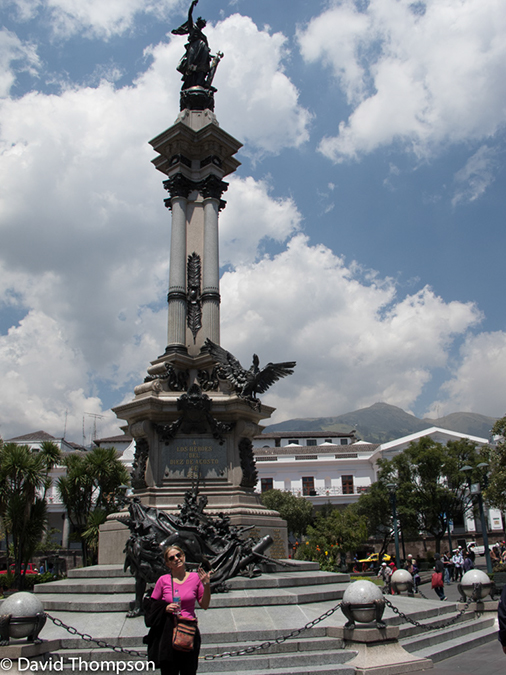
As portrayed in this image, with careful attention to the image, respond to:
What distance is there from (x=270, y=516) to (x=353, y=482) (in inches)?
1980

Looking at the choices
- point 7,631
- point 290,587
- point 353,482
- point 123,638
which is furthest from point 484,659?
point 353,482

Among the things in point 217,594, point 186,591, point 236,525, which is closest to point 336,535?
point 236,525

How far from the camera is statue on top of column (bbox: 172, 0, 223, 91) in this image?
19.7 meters

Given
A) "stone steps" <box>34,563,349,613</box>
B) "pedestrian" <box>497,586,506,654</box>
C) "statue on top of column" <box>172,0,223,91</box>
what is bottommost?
"stone steps" <box>34,563,349,613</box>

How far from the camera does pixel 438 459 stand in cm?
4169

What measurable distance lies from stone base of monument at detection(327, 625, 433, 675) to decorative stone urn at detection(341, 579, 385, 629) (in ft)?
0.37

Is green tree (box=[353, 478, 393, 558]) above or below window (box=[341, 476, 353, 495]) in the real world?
below

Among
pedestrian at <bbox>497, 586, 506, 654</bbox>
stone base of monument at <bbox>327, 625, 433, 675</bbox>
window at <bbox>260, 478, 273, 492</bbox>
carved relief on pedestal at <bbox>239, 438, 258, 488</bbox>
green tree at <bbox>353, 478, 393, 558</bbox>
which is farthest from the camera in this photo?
window at <bbox>260, 478, 273, 492</bbox>

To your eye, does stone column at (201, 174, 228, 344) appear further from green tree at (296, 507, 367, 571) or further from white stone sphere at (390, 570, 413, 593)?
green tree at (296, 507, 367, 571)

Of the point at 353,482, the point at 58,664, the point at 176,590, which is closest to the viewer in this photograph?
the point at 176,590

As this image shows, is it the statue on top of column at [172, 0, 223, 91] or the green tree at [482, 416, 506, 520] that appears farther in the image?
the green tree at [482, 416, 506, 520]

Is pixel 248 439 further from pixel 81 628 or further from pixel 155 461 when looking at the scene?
pixel 81 628

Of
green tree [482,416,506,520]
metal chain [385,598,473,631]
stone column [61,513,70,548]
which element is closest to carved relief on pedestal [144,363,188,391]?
metal chain [385,598,473,631]

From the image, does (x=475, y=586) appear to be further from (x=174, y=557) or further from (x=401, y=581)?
(x=174, y=557)
